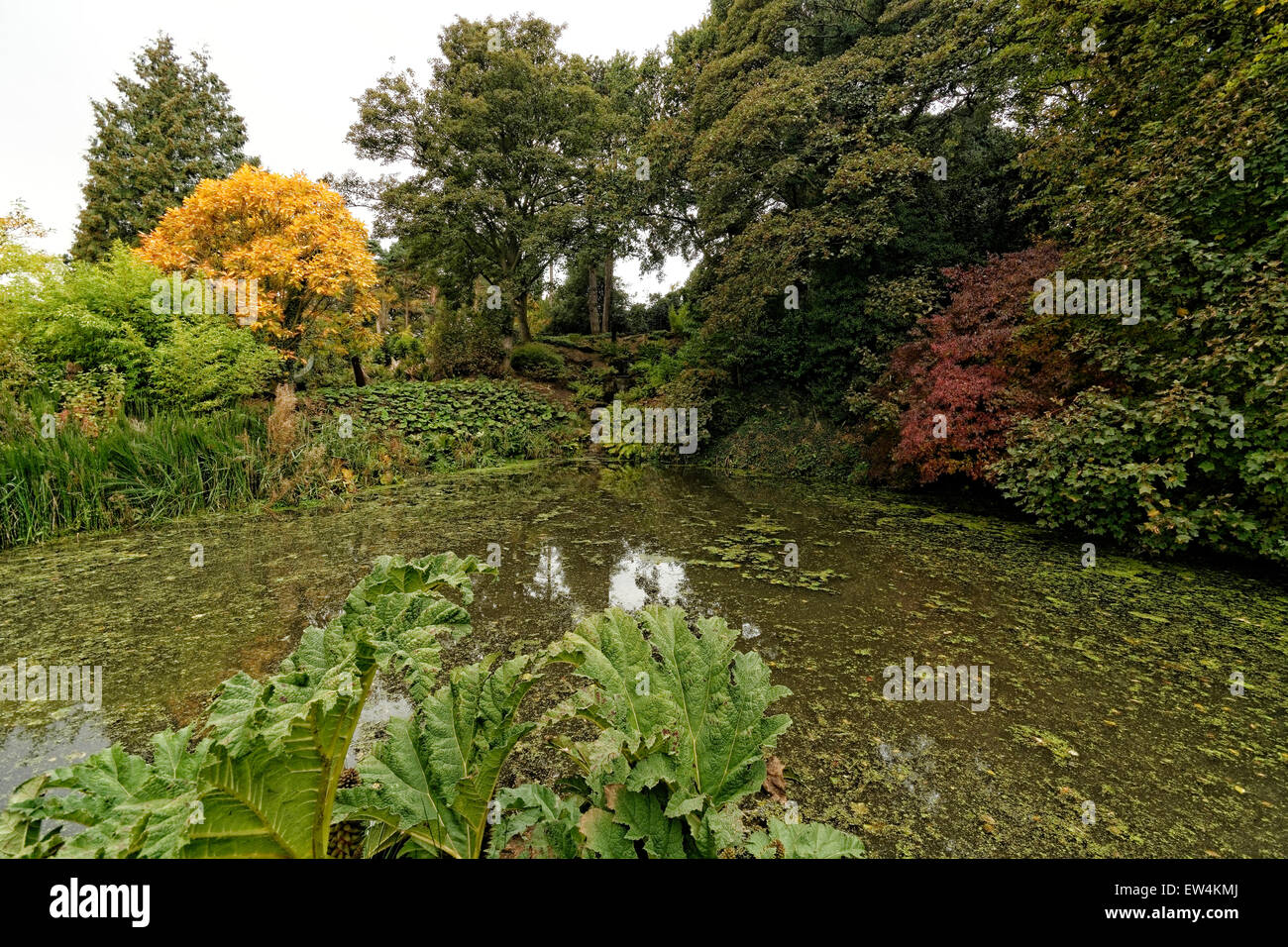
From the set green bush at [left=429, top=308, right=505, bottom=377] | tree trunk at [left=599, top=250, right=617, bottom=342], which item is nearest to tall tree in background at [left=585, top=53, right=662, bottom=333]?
tree trunk at [left=599, top=250, right=617, bottom=342]

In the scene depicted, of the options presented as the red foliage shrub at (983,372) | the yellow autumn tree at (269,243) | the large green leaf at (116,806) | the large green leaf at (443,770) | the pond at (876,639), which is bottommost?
the pond at (876,639)

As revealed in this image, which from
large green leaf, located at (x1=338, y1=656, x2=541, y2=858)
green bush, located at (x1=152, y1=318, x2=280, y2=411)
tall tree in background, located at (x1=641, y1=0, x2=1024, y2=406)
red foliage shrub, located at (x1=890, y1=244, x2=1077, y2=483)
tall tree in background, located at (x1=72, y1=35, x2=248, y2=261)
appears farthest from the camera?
tall tree in background, located at (x1=72, y1=35, x2=248, y2=261)

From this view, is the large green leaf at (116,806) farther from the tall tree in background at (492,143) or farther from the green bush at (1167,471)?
the tall tree in background at (492,143)

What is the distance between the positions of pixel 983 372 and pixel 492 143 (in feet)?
39.0

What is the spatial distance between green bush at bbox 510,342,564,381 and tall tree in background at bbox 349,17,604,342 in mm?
1628

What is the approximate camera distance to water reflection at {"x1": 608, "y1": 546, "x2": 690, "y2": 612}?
11.1 ft

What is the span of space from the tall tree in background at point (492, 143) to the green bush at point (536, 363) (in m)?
1.63

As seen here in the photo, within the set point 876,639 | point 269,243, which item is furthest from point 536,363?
point 876,639

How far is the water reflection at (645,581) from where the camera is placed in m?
3.37

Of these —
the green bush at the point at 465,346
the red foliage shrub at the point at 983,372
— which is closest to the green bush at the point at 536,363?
the green bush at the point at 465,346

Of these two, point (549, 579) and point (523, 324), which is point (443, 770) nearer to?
point (549, 579)

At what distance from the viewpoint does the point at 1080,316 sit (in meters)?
4.70

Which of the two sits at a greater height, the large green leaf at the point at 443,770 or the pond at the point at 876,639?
the large green leaf at the point at 443,770

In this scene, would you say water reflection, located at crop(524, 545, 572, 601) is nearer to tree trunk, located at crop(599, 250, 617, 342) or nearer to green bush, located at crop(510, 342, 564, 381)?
green bush, located at crop(510, 342, 564, 381)
